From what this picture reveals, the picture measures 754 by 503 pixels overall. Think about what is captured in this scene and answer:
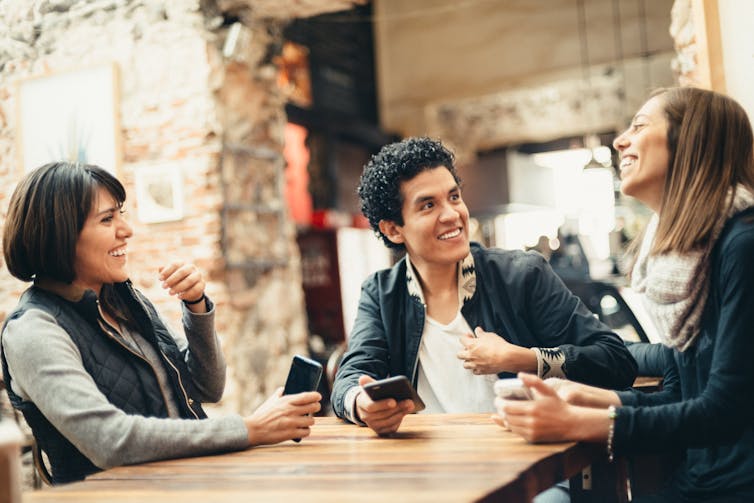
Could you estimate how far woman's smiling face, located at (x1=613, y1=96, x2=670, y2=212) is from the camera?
178 cm

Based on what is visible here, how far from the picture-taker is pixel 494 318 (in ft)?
7.30

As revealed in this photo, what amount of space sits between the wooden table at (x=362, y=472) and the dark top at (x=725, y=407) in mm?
131

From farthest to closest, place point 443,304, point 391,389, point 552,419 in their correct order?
Result: point 443,304
point 391,389
point 552,419

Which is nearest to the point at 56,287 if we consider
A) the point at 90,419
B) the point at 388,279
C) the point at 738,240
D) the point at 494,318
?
the point at 90,419

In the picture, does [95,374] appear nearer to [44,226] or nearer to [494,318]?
[44,226]

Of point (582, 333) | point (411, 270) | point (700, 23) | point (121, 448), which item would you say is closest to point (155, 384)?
point (121, 448)

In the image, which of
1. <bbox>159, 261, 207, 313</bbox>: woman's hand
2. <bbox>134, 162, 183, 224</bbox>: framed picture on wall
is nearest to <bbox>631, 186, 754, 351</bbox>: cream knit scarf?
<bbox>159, 261, 207, 313</bbox>: woman's hand

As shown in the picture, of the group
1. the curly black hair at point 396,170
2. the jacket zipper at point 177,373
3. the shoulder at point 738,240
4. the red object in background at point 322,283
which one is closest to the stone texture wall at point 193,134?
the red object in background at point 322,283

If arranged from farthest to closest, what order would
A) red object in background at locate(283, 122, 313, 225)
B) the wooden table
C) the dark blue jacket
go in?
red object in background at locate(283, 122, 313, 225)
the dark blue jacket
the wooden table

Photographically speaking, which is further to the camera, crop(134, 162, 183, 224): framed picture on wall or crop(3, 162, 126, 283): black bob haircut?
crop(134, 162, 183, 224): framed picture on wall

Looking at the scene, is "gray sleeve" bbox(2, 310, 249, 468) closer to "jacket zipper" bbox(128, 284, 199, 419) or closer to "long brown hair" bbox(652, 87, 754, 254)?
"jacket zipper" bbox(128, 284, 199, 419)

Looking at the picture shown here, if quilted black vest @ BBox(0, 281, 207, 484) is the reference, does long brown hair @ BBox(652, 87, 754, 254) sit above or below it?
above

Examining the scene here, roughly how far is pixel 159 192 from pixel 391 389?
3241mm

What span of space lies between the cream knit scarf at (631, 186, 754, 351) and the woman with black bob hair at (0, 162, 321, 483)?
817 millimetres
